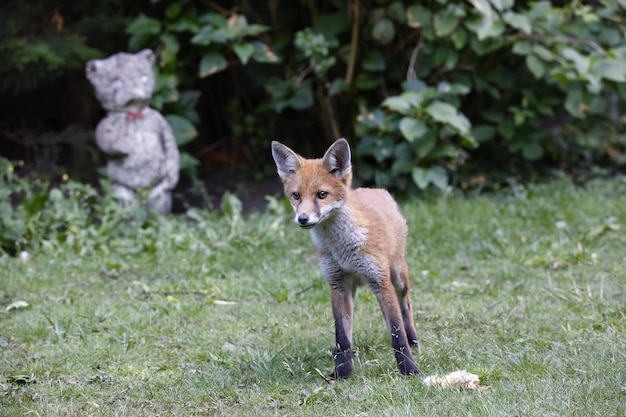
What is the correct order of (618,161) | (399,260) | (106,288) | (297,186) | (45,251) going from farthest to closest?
(618,161)
(45,251)
(106,288)
(399,260)
(297,186)

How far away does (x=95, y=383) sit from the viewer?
406 cm

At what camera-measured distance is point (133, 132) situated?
25.1ft

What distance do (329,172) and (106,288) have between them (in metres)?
2.54

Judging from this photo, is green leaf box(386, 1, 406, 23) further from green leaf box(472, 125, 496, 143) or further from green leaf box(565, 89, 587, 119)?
green leaf box(565, 89, 587, 119)

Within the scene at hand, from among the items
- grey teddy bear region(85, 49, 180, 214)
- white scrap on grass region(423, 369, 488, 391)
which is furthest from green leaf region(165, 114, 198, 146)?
white scrap on grass region(423, 369, 488, 391)

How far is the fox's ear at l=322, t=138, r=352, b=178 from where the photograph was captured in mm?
4016

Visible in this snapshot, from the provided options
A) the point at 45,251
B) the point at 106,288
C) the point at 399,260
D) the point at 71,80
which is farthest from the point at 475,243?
the point at 71,80

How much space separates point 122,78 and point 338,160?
3.99m

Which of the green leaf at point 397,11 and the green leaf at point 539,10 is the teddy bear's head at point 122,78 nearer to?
the green leaf at point 397,11

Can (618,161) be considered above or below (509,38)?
below

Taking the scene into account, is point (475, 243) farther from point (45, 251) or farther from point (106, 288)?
point (45, 251)

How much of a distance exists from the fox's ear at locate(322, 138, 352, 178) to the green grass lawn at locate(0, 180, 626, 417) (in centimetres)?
92

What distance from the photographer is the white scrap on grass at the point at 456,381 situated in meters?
3.66

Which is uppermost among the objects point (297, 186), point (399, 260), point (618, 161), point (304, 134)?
point (297, 186)
